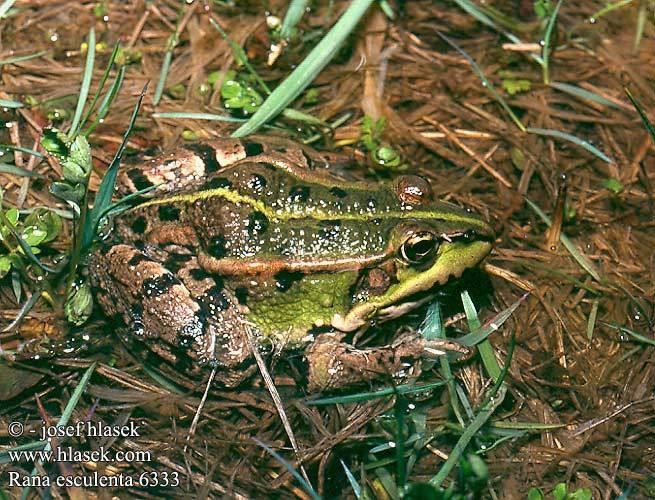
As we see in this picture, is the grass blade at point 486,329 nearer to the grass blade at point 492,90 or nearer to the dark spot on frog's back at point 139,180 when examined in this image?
the grass blade at point 492,90

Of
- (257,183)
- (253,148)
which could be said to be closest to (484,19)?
(253,148)

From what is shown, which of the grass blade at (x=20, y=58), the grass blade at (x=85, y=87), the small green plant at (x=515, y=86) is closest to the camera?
the grass blade at (x=85, y=87)

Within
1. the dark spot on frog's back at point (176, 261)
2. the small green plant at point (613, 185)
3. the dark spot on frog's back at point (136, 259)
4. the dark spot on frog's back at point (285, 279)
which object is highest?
the dark spot on frog's back at point (136, 259)

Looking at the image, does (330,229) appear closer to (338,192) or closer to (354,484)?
(338,192)

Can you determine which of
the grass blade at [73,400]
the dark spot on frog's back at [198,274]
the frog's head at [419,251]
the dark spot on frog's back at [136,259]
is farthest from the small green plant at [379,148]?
the grass blade at [73,400]

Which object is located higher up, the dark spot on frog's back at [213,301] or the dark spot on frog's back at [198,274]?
the dark spot on frog's back at [198,274]

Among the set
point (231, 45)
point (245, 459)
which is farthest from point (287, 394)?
point (231, 45)
